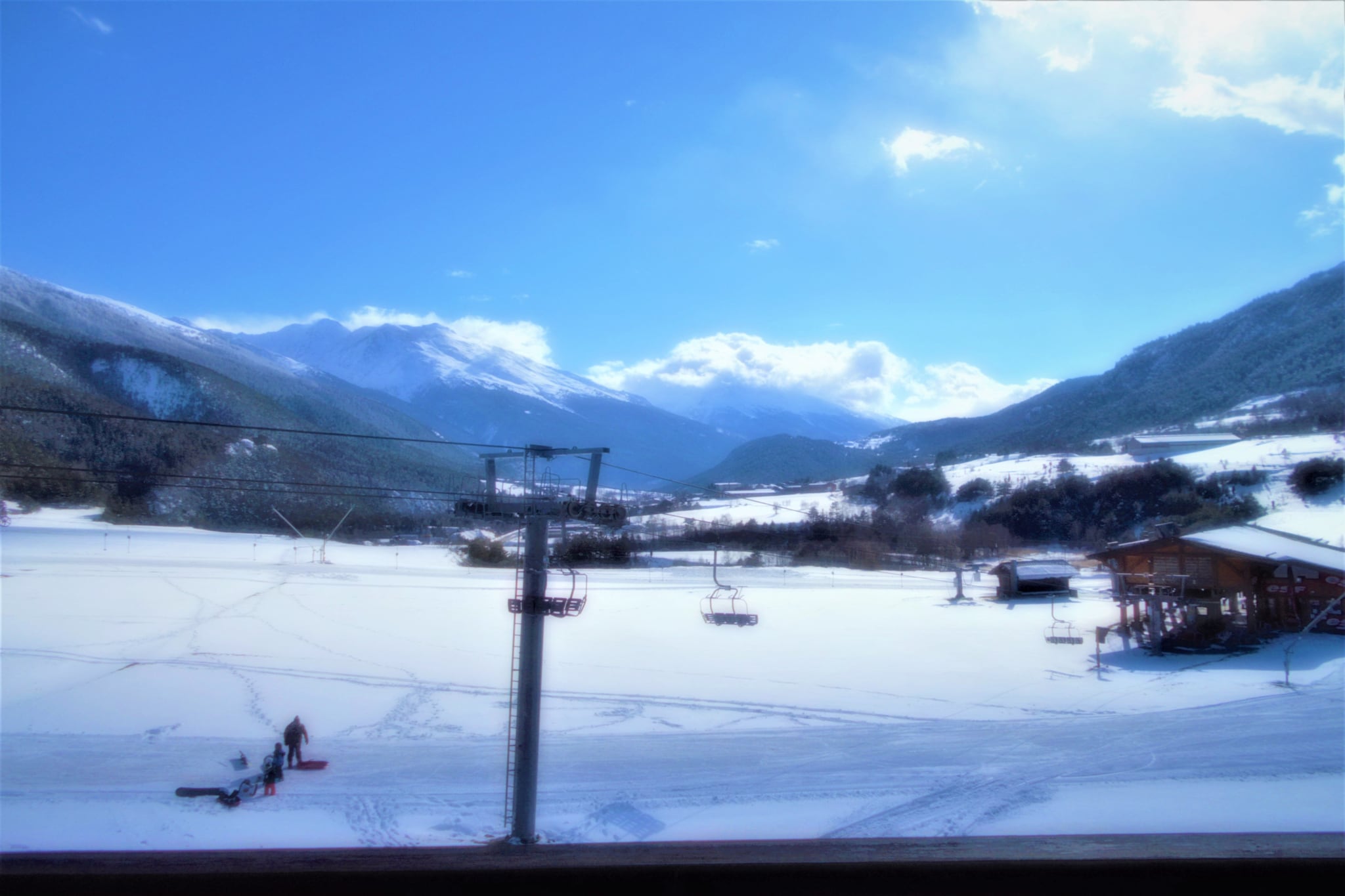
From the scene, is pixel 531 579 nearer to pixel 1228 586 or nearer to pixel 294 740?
pixel 294 740

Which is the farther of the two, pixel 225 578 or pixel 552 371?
pixel 552 371

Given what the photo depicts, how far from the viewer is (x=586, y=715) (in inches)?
533

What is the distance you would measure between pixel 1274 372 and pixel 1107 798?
82451mm

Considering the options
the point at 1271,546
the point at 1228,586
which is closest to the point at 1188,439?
the point at 1271,546

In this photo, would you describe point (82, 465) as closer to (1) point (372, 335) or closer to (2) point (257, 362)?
(2) point (257, 362)

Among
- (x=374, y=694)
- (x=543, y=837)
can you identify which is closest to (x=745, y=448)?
(x=374, y=694)

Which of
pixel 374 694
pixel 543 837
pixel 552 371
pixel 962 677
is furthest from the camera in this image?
pixel 552 371

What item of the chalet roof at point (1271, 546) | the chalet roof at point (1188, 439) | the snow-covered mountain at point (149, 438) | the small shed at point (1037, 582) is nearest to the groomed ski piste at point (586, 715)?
the chalet roof at point (1271, 546)

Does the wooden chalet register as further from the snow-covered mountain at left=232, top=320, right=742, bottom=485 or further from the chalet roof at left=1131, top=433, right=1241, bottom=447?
the chalet roof at left=1131, top=433, right=1241, bottom=447

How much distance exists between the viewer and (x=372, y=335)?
123000 mm

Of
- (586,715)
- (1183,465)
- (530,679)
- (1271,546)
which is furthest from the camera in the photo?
(1183,465)

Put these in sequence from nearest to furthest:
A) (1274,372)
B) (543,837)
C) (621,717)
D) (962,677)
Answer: (543,837), (621,717), (962,677), (1274,372)

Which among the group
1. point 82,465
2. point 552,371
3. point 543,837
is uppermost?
point 552,371

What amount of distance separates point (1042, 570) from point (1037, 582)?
0.65 meters
